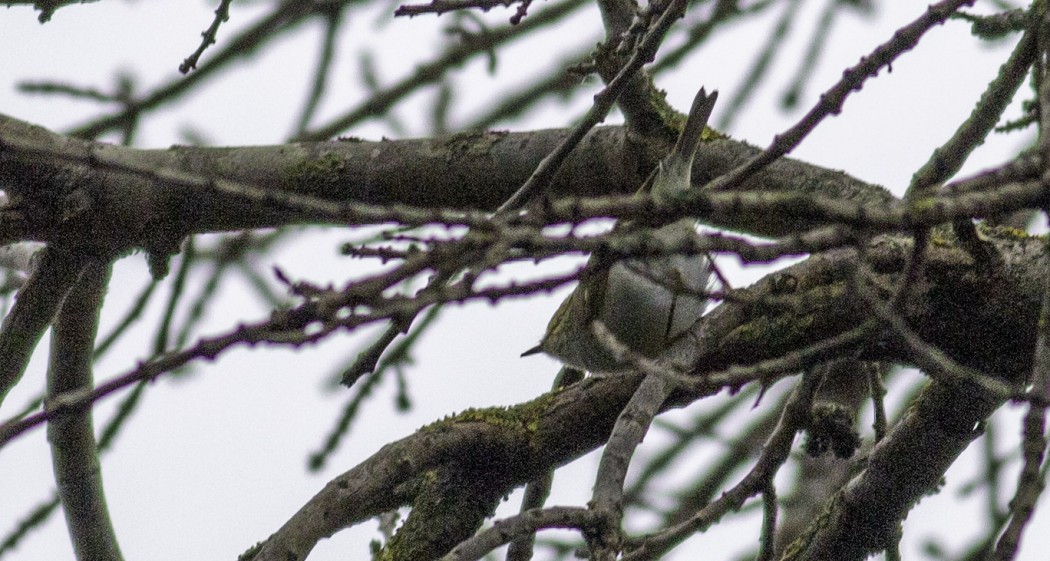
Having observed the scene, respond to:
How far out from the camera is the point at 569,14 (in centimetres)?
445

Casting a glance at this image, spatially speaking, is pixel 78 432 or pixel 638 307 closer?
pixel 78 432

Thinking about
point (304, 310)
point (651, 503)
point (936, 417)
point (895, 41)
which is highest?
point (651, 503)

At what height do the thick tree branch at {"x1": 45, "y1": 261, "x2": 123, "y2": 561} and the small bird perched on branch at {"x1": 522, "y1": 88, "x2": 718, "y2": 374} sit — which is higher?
the small bird perched on branch at {"x1": 522, "y1": 88, "x2": 718, "y2": 374}

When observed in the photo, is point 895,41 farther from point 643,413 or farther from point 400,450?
point 400,450

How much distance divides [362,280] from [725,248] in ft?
1.55

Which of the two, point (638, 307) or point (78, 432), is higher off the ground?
point (638, 307)

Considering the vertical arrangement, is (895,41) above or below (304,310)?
above

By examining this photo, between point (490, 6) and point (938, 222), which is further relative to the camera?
point (490, 6)

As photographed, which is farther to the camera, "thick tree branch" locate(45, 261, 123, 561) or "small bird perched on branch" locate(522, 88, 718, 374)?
"small bird perched on branch" locate(522, 88, 718, 374)

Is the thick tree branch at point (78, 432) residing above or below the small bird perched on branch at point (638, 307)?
below

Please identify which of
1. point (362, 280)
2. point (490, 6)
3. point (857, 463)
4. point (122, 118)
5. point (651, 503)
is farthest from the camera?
point (651, 503)

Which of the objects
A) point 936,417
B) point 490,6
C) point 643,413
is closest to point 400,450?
point 643,413

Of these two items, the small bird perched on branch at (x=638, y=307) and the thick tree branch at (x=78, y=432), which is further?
the small bird perched on branch at (x=638, y=307)

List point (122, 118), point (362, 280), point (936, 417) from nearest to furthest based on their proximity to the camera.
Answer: point (362, 280), point (936, 417), point (122, 118)
